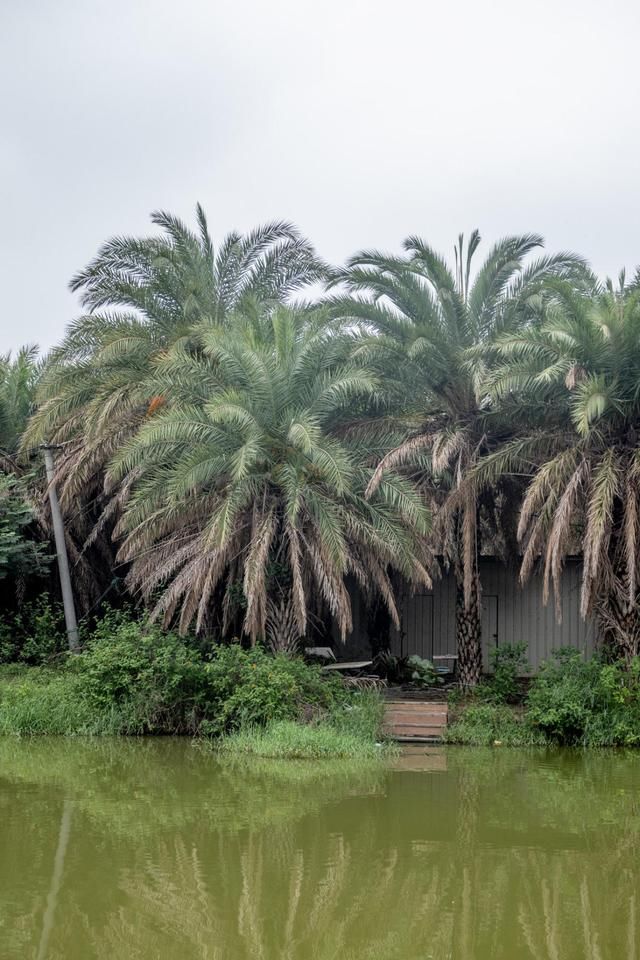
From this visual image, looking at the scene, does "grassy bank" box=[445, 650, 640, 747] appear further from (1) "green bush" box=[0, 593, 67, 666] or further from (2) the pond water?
(1) "green bush" box=[0, 593, 67, 666]

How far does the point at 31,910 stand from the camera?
8.25 metres

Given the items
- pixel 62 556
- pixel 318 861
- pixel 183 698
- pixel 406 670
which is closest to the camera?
pixel 318 861

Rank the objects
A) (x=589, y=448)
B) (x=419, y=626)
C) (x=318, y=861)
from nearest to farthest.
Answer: (x=318, y=861) < (x=589, y=448) < (x=419, y=626)

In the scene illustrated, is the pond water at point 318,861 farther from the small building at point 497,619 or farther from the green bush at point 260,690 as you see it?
the small building at point 497,619

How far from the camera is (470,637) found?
784 inches

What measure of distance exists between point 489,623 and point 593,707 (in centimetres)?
542

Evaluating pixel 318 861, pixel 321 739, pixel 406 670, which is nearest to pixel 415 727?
pixel 321 739

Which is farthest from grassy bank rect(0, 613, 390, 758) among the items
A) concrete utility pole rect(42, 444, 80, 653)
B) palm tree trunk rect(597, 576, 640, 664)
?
palm tree trunk rect(597, 576, 640, 664)

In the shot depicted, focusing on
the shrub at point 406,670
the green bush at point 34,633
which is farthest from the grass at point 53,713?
the shrub at point 406,670

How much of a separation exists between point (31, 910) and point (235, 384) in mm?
11837

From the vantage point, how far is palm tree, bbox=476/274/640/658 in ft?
55.8

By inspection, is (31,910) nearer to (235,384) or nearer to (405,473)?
(235,384)

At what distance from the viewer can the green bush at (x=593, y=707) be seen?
1675 cm

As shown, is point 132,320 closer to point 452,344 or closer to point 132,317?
point 132,317
